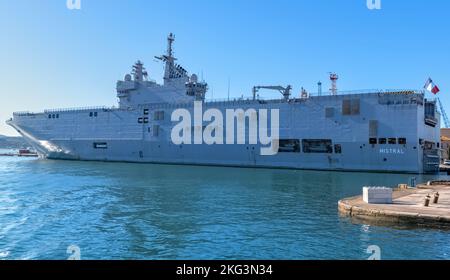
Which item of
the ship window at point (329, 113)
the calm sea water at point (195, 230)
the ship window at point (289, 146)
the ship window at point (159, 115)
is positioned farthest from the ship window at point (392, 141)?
the ship window at point (159, 115)

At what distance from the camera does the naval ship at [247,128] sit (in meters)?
39.9

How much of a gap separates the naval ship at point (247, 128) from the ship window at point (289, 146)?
0.38ft

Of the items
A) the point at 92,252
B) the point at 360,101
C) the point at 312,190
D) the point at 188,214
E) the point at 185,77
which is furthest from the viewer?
the point at 185,77

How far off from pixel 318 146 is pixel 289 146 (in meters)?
3.30

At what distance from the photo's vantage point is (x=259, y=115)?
46.2 meters

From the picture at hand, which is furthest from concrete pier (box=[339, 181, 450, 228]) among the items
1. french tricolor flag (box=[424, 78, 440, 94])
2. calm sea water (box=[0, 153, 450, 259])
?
french tricolor flag (box=[424, 78, 440, 94])

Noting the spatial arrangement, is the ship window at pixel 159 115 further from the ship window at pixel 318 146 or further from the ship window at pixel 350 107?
the ship window at pixel 350 107

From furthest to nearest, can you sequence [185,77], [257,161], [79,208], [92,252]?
[185,77]
[257,161]
[79,208]
[92,252]

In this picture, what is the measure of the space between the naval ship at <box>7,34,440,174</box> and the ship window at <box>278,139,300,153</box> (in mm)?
114

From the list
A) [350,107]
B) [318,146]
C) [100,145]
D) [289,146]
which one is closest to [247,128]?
[289,146]

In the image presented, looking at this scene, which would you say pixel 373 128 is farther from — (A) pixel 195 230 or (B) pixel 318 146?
(A) pixel 195 230
